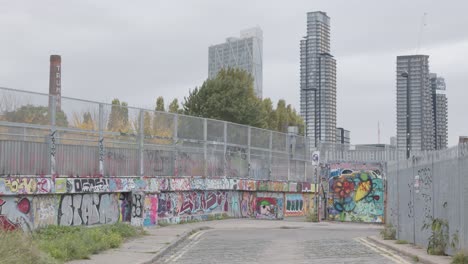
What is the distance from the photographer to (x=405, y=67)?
61.4 metres

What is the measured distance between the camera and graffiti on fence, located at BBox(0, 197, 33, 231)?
19.3 meters

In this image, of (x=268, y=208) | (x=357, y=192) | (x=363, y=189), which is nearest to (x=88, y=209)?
(x=268, y=208)

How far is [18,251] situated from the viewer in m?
12.0

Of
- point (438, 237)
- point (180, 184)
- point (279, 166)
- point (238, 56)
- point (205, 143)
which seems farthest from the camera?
point (238, 56)

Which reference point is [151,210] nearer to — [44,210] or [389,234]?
[44,210]

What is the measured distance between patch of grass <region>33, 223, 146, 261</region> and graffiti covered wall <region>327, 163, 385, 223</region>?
14650 mm

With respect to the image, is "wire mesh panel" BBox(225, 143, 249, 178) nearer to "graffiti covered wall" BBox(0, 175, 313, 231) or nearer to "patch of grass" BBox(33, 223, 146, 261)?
"graffiti covered wall" BBox(0, 175, 313, 231)

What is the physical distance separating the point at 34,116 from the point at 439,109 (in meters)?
58.9

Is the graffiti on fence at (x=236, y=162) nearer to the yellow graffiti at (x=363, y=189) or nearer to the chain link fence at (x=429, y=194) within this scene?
the yellow graffiti at (x=363, y=189)

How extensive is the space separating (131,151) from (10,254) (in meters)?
15.7

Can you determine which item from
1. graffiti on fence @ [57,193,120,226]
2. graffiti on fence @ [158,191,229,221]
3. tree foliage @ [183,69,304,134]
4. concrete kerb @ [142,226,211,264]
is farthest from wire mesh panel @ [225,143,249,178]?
tree foliage @ [183,69,304,134]

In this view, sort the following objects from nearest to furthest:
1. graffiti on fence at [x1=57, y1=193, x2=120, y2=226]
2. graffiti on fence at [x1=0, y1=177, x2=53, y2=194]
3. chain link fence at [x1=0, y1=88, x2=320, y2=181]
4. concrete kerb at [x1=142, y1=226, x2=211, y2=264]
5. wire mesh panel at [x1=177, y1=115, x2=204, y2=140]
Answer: concrete kerb at [x1=142, y1=226, x2=211, y2=264] → graffiti on fence at [x1=0, y1=177, x2=53, y2=194] → chain link fence at [x1=0, y1=88, x2=320, y2=181] → graffiti on fence at [x1=57, y1=193, x2=120, y2=226] → wire mesh panel at [x1=177, y1=115, x2=204, y2=140]

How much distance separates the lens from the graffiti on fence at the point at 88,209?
22234mm

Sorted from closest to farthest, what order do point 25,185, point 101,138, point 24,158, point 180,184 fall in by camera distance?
1. point 25,185
2. point 24,158
3. point 101,138
4. point 180,184
